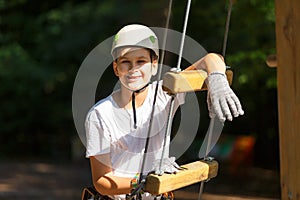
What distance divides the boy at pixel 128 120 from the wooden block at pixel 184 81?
0.11ft

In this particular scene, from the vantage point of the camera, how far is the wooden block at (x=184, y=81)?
206 cm

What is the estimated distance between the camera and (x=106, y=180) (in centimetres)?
223

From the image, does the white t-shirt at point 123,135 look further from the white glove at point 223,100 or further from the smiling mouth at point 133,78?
the white glove at point 223,100

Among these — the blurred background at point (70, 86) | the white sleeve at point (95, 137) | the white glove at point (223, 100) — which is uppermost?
the blurred background at point (70, 86)

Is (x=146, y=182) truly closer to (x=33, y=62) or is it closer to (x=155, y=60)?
(x=155, y=60)

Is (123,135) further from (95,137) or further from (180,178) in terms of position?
(180,178)

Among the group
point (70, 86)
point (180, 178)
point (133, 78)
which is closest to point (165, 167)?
point (180, 178)

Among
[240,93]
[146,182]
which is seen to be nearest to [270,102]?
[240,93]

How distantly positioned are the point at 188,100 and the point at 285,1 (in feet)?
1.83

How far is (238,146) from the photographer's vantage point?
9586mm

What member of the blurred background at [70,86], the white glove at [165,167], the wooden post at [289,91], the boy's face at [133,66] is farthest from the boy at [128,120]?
the blurred background at [70,86]

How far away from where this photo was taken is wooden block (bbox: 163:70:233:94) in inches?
81.3

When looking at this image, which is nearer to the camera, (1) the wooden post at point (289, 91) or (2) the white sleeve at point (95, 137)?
(2) the white sleeve at point (95, 137)

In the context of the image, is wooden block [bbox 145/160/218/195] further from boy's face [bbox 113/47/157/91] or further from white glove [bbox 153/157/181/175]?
boy's face [bbox 113/47/157/91]
